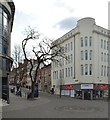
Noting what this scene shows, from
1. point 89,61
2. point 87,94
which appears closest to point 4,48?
point 89,61

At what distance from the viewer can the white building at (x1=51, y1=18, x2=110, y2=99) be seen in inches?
1304

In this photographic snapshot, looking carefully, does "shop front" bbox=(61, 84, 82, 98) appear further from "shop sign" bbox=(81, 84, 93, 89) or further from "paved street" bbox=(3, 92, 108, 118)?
"paved street" bbox=(3, 92, 108, 118)

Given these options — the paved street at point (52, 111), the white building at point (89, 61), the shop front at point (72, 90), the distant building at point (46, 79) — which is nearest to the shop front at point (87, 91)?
the white building at point (89, 61)

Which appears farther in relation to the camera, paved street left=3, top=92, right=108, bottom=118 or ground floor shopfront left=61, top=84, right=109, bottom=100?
ground floor shopfront left=61, top=84, right=109, bottom=100

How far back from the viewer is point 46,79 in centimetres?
5503

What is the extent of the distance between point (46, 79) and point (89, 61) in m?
24.3

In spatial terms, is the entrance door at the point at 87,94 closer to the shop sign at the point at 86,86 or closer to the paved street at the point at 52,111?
the shop sign at the point at 86,86

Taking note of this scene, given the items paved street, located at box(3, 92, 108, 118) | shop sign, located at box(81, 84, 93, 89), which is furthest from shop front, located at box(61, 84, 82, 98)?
paved street, located at box(3, 92, 108, 118)

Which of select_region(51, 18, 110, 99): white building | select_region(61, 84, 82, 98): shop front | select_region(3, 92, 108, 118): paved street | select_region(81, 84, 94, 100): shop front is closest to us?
select_region(3, 92, 108, 118): paved street

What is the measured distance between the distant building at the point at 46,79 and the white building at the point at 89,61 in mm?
16172

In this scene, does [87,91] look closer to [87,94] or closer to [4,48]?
[87,94]

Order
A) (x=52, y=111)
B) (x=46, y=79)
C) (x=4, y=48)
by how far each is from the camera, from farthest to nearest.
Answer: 1. (x=46, y=79)
2. (x=4, y=48)
3. (x=52, y=111)

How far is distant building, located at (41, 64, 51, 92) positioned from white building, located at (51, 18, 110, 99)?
16.2m

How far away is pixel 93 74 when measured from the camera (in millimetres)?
33188
